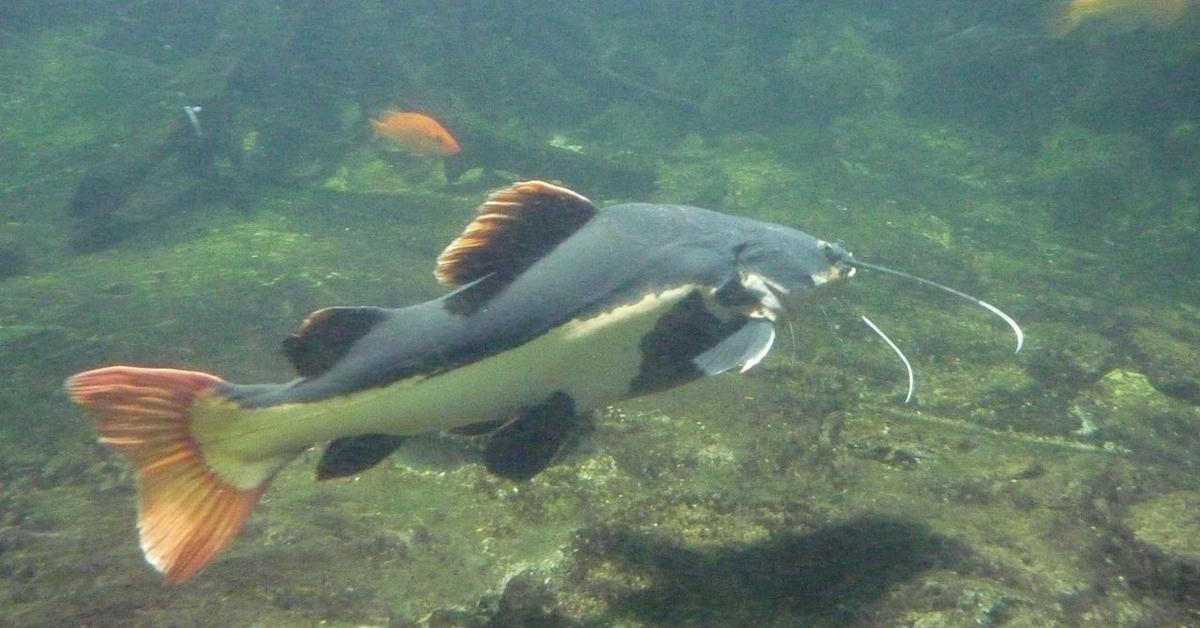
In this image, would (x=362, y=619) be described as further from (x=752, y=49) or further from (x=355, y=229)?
(x=752, y=49)

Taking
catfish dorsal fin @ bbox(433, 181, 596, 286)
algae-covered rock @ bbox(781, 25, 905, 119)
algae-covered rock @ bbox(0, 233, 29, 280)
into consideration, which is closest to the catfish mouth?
catfish dorsal fin @ bbox(433, 181, 596, 286)

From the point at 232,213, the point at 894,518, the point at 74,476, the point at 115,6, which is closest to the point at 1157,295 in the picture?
the point at 894,518

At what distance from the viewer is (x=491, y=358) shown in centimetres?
238

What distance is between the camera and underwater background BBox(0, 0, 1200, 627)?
2.71m

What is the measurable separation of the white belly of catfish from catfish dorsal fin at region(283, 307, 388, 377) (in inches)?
5.1

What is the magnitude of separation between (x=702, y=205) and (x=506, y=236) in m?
7.97

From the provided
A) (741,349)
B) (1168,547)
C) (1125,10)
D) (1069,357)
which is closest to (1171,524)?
(1168,547)

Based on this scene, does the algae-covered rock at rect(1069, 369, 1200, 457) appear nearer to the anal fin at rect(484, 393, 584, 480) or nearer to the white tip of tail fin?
the anal fin at rect(484, 393, 584, 480)

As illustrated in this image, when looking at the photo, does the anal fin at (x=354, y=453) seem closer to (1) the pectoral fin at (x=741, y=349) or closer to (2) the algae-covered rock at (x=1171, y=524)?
(1) the pectoral fin at (x=741, y=349)

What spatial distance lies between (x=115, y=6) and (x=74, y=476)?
2170cm

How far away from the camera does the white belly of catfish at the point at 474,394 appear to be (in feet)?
7.36

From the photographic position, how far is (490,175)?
440 inches

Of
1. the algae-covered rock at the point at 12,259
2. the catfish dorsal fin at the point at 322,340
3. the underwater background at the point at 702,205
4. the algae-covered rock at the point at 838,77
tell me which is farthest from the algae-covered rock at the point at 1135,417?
the algae-covered rock at the point at 838,77

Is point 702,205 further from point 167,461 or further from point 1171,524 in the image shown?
point 167,461
